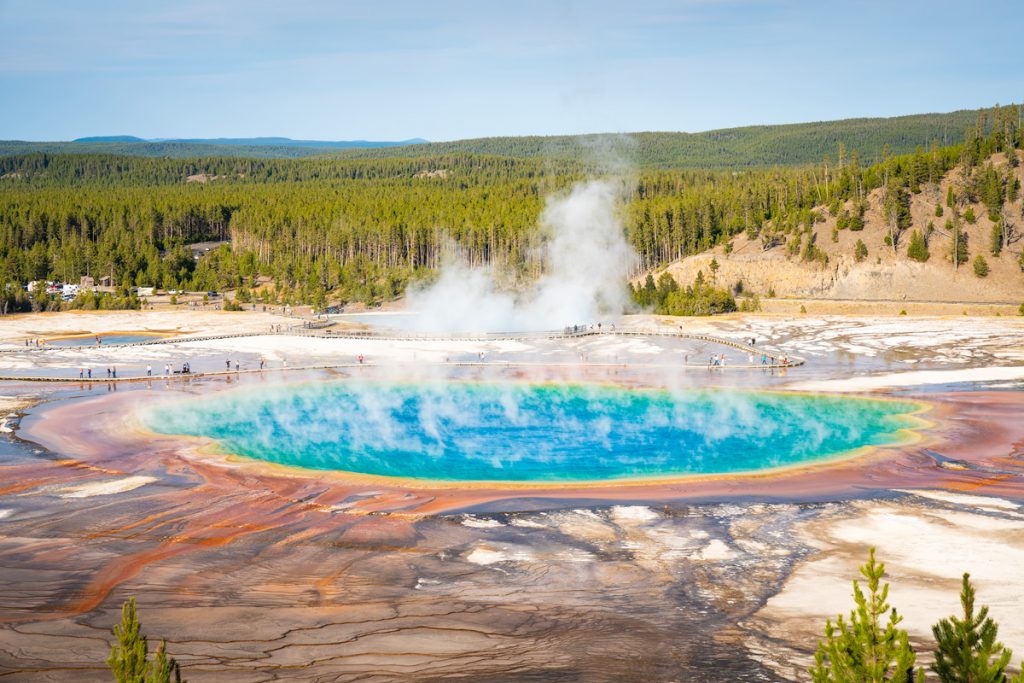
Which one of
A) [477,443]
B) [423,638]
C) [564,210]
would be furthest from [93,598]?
[564,210]

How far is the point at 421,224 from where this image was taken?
104438mm

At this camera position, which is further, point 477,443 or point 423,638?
point 477,443

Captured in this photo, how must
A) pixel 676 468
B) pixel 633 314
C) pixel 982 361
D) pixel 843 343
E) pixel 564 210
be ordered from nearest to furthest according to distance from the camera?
pixel 676 468 < pixel 982 361 < pixel 843 343 < pixel 633 314 < pixel 564 210

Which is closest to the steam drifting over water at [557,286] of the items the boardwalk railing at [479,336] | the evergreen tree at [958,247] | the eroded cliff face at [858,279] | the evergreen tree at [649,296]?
the evergreen tree at [649,296]

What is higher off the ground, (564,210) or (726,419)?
(564,210)

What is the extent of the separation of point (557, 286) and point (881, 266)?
28277 millimetres

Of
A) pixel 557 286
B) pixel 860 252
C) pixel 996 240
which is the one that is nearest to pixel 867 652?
pixel 557 286

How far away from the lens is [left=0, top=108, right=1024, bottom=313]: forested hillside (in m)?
89.3

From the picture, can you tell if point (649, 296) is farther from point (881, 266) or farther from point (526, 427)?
point (526, 427)

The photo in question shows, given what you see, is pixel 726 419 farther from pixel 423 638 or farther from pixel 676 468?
pixel 423 638

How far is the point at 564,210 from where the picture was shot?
98.9 m

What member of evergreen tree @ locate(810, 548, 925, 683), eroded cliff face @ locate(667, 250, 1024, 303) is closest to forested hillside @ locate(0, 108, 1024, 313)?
eroded cliff face @ locate(667, 250, 1024, 303)

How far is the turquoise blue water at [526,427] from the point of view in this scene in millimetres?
30562

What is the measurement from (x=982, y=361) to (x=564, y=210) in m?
54.9
